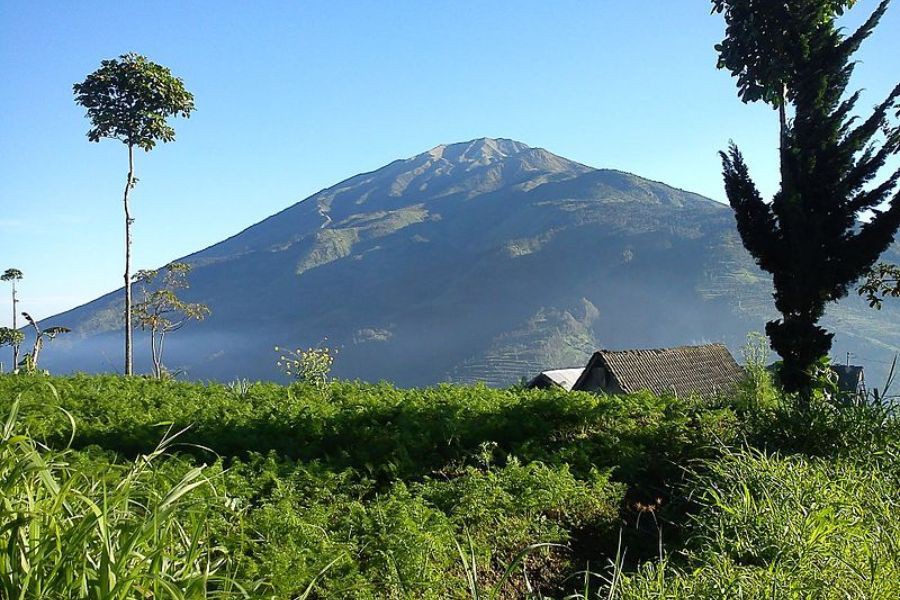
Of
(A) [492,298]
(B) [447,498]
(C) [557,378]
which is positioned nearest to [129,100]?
(C) [557,378]

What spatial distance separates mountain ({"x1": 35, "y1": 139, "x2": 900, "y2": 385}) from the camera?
113438 millimetres

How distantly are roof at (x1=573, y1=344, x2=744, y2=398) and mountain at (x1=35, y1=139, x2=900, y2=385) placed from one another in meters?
67.4

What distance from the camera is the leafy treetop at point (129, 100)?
2455 centimetres

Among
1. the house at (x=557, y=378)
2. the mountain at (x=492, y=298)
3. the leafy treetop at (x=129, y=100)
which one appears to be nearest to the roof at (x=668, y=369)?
the house at (x=557, y=378)

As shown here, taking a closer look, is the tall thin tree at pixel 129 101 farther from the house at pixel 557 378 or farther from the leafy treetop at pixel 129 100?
the house at pixel 557 378

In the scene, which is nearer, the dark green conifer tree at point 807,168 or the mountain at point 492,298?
the dark green conifer tree at point 807,168

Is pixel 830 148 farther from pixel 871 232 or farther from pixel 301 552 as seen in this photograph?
pixel 301 552

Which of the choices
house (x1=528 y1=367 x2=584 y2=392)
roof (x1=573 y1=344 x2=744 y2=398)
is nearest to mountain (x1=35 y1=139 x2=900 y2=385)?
house (x1=528 y1=367 x2=584 y2=392)

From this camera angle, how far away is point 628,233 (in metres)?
148

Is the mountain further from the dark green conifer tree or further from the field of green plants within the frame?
the field of green plants

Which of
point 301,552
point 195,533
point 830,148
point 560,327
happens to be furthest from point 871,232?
point 560,327

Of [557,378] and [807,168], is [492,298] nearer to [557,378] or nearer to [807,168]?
[557,378]

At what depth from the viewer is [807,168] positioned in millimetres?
12938

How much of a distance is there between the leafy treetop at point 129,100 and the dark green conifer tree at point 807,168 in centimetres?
1784
